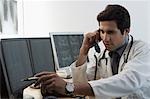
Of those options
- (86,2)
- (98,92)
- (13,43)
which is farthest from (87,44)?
(86,2)

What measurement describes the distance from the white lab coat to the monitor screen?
1.17 feet

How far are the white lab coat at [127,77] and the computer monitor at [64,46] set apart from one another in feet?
1.67

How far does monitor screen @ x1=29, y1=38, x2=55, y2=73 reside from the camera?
197cm

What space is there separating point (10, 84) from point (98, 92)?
55 cm

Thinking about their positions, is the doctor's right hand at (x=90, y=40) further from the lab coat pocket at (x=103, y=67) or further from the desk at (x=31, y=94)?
the desk at (x=31, y=94)

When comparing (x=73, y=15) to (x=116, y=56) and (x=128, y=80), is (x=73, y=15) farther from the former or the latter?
(x=128, y=80)

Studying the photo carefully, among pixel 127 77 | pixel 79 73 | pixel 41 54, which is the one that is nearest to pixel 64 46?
pixel 41 54

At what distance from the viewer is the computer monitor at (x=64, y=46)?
7.36 feet

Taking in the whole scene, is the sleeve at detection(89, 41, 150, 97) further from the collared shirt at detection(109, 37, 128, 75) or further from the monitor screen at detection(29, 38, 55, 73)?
the monitor screen at detection(29, 38, 55, 73)

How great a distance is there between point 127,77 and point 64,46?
3.65 ft

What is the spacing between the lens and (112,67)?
5.41ft

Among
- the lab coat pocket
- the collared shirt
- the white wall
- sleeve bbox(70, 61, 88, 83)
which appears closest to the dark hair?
the collared shirt

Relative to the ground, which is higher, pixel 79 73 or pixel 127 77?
pixel 127 77

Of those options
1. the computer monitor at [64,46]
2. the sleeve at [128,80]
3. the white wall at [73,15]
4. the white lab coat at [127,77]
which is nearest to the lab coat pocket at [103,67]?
the white lab coat at [127,77]
